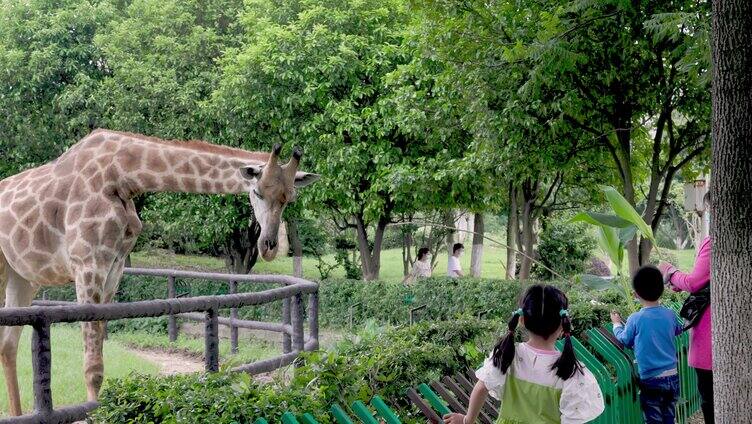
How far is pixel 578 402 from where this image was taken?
3449 millimetres

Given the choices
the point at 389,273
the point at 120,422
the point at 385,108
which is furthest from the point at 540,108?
the point at 389,273

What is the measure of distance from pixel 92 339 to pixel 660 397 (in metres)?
4.16

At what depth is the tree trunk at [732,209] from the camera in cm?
342

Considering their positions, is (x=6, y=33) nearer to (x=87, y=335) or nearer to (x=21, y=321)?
(x=87, y=335)

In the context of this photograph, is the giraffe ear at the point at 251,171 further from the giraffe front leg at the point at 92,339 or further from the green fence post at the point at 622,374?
the green fence post at the point at 622,374

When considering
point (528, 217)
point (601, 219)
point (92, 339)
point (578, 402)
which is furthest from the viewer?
point (528, 217)

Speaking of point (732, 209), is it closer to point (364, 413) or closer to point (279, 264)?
point (364, 413)

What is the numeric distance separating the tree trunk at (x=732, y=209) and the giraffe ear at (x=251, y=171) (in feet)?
13.1

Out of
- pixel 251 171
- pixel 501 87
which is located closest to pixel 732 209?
pixel 251 171

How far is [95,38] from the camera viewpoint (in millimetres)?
18641

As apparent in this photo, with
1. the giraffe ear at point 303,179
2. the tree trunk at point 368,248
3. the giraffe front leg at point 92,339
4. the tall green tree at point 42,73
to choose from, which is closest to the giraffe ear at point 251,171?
the giraffe ear at point 303,179

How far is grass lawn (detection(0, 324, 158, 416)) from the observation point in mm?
7316

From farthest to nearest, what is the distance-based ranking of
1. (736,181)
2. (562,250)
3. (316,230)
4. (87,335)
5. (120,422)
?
(316,230) → (562,250) → (87,335) → (736,181) → (120,422)

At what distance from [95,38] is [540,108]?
40.0 feet
